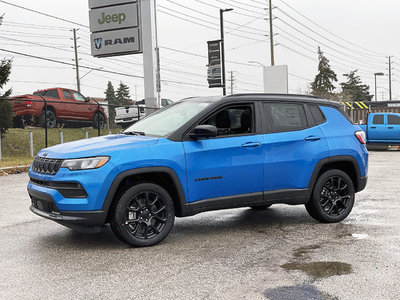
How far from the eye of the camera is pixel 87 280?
461 centimetres

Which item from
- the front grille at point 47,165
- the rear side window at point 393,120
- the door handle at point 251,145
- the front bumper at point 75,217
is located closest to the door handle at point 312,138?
the door handle at point 251,145

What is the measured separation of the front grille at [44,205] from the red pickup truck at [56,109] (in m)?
14.3

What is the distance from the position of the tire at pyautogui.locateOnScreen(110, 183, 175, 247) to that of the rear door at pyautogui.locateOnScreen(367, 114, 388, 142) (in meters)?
19.2

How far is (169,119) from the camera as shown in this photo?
6547mm

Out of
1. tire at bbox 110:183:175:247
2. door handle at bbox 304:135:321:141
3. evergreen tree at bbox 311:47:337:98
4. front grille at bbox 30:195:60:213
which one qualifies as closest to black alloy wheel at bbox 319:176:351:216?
door handle at bbox 304:135:321:141

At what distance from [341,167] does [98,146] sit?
3.62m

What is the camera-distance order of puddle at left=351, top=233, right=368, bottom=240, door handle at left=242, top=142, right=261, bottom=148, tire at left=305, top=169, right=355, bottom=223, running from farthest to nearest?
tire at left=305, top=169, right=355, bottom=223
door handle at left=242, top=142, right=261, bottom=148
puddle at left=351, top=233, right=368, bottom=240

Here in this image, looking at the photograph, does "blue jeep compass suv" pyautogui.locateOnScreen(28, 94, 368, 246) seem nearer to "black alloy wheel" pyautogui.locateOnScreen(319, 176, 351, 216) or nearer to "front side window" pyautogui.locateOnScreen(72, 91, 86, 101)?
"black alloy wheel" pyautogui.locateOnScreen(319, 176, 351, 216)

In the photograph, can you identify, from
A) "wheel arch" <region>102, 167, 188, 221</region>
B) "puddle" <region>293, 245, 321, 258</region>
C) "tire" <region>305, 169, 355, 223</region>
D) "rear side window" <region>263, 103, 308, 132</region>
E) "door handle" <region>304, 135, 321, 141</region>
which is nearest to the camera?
"puddle" <region>293, 245, 321, 258</region>

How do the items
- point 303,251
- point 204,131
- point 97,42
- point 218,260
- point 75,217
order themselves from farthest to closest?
point 97,42 < point 204,131 < point 303,251 < point 75,217 < point 218,260

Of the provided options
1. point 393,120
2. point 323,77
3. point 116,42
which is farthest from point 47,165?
point 323,77

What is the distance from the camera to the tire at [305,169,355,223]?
274 inches

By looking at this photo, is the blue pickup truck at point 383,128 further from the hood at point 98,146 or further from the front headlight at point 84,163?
the front headlight at point 84,163

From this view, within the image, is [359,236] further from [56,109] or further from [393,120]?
[393,120]
